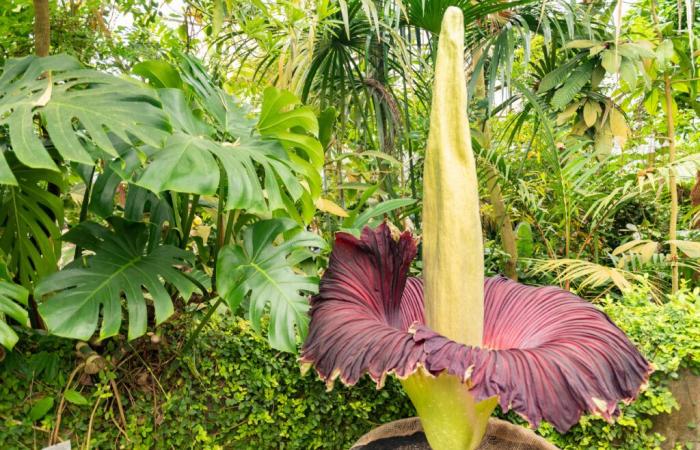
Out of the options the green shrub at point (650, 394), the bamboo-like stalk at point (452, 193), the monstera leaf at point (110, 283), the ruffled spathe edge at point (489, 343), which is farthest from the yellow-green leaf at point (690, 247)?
the monstera leaf at point (110, 283)

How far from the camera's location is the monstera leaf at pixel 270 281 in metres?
1.19

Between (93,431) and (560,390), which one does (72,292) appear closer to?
(93,431)

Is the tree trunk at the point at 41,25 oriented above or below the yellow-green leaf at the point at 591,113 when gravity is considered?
above

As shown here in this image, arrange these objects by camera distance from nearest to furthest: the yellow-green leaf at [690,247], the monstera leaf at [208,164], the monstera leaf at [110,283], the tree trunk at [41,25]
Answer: the monstera leaf at [208,164], the monstera leaf at [110,283], the tree trunk at [41,25], the yellow-green leaf at [690,247]

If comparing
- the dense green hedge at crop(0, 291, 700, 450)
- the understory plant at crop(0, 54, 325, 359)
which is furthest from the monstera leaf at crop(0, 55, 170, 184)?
the dense green hedge at crop(0, 291, 700, 450)

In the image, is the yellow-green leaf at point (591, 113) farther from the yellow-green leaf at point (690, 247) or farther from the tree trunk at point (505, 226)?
the yellow-green leaf at point (690, 247)

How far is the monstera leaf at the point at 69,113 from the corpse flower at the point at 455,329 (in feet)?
1.53

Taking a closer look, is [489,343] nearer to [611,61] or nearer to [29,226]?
[29,226]

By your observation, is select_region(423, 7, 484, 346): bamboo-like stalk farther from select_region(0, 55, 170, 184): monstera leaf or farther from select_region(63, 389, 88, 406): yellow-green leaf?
select_region(63, 389, 88, 406): yellow-green leaf

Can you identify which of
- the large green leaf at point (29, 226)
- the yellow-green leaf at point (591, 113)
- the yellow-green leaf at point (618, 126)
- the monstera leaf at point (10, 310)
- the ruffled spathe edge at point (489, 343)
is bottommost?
the ruffled spathe edge at point (489, 343)

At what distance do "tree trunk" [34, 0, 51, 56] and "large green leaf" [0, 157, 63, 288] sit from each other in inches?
15.1

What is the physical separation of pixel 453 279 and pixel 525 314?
10.5 inches

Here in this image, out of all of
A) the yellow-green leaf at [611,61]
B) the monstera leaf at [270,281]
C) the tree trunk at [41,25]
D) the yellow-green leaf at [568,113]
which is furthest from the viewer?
the yellow-green leaf at [568,113]

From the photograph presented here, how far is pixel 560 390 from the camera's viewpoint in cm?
84
